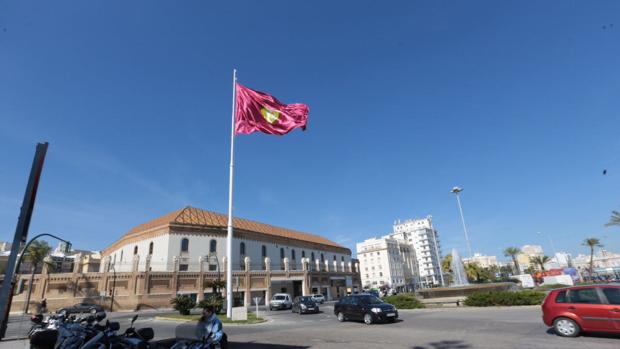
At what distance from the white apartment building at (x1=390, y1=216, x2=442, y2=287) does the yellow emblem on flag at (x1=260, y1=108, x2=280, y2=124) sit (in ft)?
387

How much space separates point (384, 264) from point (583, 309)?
104 m

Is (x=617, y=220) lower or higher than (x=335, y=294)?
higher

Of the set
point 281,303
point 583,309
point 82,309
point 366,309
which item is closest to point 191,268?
point 281,303

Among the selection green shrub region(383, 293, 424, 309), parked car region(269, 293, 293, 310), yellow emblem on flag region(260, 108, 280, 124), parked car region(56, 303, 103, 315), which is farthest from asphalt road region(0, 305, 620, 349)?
parked car region(269, 293, 293, 310)

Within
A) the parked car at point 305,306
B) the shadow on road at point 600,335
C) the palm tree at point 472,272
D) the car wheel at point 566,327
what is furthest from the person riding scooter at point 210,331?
the palm tree at point 472,272

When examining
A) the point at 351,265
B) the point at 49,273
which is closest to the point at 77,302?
the point at 49,273

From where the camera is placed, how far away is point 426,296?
92.6 ft

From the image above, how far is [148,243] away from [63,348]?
47.5 meters

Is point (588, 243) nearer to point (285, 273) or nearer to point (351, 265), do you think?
point (351, 265)

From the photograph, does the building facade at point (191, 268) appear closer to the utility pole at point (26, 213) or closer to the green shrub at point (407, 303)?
the green shrub at point (407, 303)

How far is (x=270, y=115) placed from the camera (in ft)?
62.9

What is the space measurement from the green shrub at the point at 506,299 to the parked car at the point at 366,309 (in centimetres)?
704

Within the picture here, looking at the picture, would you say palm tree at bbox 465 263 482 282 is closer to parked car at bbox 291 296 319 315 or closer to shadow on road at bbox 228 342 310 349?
parked car at bbox 291 296 319 315

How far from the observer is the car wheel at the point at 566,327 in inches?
388
